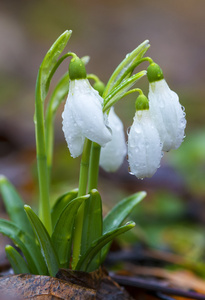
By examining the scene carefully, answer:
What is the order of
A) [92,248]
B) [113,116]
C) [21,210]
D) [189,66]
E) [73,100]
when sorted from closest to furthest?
[73,100]
[92,248]
[113,116]
[21,210]
[189,66]

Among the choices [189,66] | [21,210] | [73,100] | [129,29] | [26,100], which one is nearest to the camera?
[73,100]

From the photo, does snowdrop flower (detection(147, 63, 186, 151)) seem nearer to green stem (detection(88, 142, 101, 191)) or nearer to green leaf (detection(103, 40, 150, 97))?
green leaf (detection(103, 40, 150, 97))

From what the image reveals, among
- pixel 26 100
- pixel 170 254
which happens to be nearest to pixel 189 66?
pixel 26 100

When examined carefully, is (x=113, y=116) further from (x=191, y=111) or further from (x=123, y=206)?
(x=191, y=111)

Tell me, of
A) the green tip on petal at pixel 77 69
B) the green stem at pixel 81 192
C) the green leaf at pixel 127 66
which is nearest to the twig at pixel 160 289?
the green stem at pixel 81 192

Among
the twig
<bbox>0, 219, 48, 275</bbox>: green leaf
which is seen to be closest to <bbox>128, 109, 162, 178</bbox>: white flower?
<bbox>0, 219, 48, 275</bbox>: green leaf

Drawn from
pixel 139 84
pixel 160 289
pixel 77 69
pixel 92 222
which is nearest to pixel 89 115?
pixel 77 69

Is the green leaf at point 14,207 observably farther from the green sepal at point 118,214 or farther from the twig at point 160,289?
the twig at point 160,289
